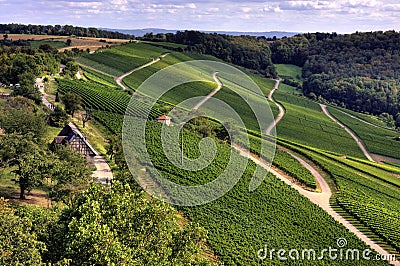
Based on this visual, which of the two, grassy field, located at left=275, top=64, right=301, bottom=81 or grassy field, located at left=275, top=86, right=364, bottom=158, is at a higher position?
grassy field, located at left=275, top=64, right=301, bottom=81

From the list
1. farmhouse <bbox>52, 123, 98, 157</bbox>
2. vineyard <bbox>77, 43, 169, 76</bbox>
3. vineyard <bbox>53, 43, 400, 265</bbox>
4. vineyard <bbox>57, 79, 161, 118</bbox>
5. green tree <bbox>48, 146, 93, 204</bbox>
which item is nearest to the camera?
green tree <bbox>48, 146, 93, 204</bbox>

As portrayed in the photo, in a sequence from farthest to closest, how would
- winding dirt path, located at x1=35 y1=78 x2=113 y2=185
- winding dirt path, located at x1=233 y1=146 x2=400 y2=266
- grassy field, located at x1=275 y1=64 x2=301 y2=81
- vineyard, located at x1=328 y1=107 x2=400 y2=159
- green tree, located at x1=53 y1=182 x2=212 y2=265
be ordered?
grassy field, located at x1=275 y1=64 x2=301 y2=81
vineyard, located at x1=328 y1=107 x2=400 y2=159
winding dirt path, located at x1=35 y1=78 x2=113 y2=185
winding dirt path, located at x1=233 y1=146 x2=400 y2=266
green tree, located at x1=53 y1=182 x2=212 y2=265

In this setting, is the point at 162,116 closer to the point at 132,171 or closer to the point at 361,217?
the point at 132,171

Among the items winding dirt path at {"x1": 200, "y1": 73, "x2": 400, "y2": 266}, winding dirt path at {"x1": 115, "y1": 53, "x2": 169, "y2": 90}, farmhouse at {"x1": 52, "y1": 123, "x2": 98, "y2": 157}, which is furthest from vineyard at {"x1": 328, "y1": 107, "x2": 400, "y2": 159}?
farmhouse at {"x1": 52, "y1": 123, "x2": 98, "y2": 157}

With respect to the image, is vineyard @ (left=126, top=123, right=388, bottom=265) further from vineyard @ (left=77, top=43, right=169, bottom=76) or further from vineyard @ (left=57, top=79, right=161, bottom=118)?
vineyard @ (left=77, top=43, right=169, bottom=76)

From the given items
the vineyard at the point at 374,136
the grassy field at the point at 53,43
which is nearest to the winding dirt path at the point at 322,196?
the vineyard at the point at 374,136

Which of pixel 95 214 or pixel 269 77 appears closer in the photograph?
pixel 95 214

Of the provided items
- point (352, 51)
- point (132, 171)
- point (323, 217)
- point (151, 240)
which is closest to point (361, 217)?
point (323, 217)
